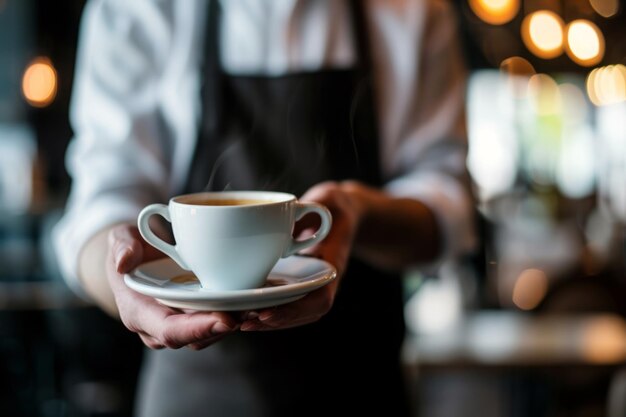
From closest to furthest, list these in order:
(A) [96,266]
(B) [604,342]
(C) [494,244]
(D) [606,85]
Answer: (A) [96,266] → (B) [604,342] → (C) [494,244] → (D) [606,85]

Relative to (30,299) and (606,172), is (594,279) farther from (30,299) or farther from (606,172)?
(30,299)

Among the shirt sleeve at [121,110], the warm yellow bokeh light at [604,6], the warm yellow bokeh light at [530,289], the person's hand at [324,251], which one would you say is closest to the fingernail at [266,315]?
the person's hand at [324,251]

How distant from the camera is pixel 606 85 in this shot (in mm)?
4496

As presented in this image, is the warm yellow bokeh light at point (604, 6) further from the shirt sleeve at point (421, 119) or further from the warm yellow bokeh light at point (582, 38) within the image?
the shirt sleeve at point (421, 119)

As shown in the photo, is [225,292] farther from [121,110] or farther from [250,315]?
[121,110]

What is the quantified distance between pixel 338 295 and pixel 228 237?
0.33 meters

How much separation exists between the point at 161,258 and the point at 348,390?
36cm

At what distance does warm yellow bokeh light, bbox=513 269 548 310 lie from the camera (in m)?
3.33

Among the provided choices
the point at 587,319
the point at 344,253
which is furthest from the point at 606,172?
the point at 344,253

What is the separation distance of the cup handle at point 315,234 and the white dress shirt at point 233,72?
286 millimetres

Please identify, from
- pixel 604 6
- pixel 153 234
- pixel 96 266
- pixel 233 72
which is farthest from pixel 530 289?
pixel 153 234

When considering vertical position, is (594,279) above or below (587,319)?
below

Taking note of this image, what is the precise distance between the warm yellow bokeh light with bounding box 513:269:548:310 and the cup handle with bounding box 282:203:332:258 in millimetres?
2906

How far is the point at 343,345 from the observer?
2.83ft
